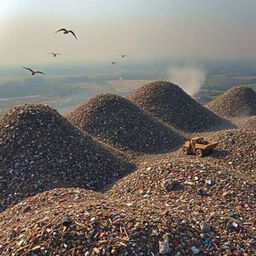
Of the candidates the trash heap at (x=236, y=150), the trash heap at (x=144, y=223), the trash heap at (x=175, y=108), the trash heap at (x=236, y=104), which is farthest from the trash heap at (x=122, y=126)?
the trash heap at (x=236, y=104)

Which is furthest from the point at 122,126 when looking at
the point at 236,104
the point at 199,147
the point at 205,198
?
the point at 236,104

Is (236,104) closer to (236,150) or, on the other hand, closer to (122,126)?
(122,126)

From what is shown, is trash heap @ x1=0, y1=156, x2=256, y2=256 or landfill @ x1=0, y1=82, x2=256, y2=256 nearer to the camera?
trash heap @ x1=0, y1=156, x2=256, y2=256

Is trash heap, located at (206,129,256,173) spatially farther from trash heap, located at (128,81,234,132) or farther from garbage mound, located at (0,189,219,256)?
garbage mound, located at (0,189,219,256)

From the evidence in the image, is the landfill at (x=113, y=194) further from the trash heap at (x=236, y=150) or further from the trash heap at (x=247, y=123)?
the trash heap at (x=247, y=123)

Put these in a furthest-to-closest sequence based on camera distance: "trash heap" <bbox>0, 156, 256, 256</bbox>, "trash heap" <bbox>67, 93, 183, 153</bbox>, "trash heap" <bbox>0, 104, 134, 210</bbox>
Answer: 1. "trash heap" <bbox>67, 93, 183, 153</bbox>
2. "trash heap" <bbox>0, 104, 134, 210</bbox>
3. "trash heap" <bbox>0, 156, 256, 256</bbox>

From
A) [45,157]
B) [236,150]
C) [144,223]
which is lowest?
[236,150]

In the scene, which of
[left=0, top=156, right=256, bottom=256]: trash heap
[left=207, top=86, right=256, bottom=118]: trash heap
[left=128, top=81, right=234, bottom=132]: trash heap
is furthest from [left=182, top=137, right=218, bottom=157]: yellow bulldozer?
[left=207, top=86, right=256, bottom=118]: trash heap
